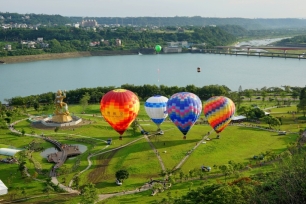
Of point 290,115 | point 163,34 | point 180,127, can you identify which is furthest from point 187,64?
point 180,127

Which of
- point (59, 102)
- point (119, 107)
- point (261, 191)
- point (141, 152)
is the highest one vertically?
point (119, 107)

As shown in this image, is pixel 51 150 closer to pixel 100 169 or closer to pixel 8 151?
pixel 8 151

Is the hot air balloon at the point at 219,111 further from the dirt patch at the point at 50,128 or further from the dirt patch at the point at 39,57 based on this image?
the dirt patch at the point at 39,57

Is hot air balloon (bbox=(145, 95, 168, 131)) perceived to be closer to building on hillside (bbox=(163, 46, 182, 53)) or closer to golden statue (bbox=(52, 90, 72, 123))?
golden statue (bbox=(52, 90, 72, 123))

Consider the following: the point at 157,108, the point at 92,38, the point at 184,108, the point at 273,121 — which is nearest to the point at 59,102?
the point at 157,108

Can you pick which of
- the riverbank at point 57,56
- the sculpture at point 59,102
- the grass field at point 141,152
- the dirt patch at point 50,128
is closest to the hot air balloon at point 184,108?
the grass field at point 141,152
